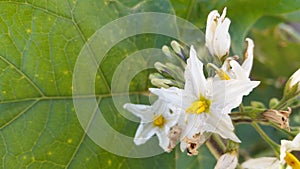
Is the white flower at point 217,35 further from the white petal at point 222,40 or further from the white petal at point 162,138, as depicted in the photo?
the white petal at point 162,138

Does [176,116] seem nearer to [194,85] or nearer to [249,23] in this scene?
[194,85]

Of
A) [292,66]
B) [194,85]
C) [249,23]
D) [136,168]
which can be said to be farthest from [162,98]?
[292,66]

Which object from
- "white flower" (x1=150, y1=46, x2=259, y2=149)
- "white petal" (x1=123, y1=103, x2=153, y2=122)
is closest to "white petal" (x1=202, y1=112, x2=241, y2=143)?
"white flower" (x1=150, y1=46, x2=259, y2=149)

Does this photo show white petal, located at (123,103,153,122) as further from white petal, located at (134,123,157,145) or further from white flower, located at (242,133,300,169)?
white flower, located at (242,133,300,169)

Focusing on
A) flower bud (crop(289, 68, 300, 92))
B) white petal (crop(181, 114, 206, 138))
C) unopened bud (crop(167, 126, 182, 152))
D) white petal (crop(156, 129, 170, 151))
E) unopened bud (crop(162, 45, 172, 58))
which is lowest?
white petal (crop(156, 129, 170, 151))

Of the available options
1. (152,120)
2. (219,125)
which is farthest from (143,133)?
(219,125)

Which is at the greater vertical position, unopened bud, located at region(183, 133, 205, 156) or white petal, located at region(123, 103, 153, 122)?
white petal, located at region(123, 103, 153, 122)
